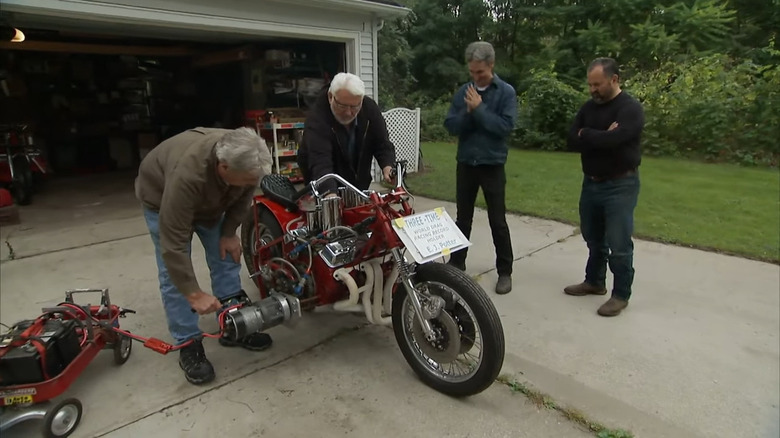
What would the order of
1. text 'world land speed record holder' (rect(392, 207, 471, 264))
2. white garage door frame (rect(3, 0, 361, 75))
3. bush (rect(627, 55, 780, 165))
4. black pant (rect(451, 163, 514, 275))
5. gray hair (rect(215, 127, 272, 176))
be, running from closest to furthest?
1. gray hair (rect(215, 127, 272, 176))
2. text 'world land speed record holder' (rect(392, 207, 471, 264))
3. black pant (rect(451, 163, 514, 275))
4. white garage door frame (rect(3, 0, 361, 75))
5. bush (rect(627, 55, 780, 165))

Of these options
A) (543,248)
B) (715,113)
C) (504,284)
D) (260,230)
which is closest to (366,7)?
(543,248)

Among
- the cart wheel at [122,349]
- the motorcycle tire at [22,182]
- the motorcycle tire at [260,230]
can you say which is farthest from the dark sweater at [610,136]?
the motorcycle tire at [22,182]

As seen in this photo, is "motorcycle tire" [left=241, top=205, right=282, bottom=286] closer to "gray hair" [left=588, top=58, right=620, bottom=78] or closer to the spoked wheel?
the spoked wheel

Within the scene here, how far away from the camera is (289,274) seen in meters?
2.76

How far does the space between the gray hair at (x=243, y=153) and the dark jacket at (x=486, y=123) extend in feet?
5.57

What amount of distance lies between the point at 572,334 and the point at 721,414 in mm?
860

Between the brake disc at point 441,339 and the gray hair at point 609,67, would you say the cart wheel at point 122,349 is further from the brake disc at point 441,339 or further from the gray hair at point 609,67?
the gray hair at point 609,67

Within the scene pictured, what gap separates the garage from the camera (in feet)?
18.4

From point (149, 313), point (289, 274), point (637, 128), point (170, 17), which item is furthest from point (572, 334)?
point (170, 17)

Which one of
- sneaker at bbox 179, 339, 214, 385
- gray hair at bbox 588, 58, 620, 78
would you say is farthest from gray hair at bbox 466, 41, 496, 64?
sneaker at bbox 179, 339, 214, 385

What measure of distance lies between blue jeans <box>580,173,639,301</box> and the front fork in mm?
1475

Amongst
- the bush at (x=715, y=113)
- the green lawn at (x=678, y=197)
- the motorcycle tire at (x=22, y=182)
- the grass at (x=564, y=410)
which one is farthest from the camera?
the bush at (x=715, y=113)

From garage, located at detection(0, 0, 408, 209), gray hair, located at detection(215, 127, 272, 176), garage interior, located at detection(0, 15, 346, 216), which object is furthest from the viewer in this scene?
garage interior, located at detection(0, 15, 346, 216)

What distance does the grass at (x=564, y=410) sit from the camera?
211 cm
